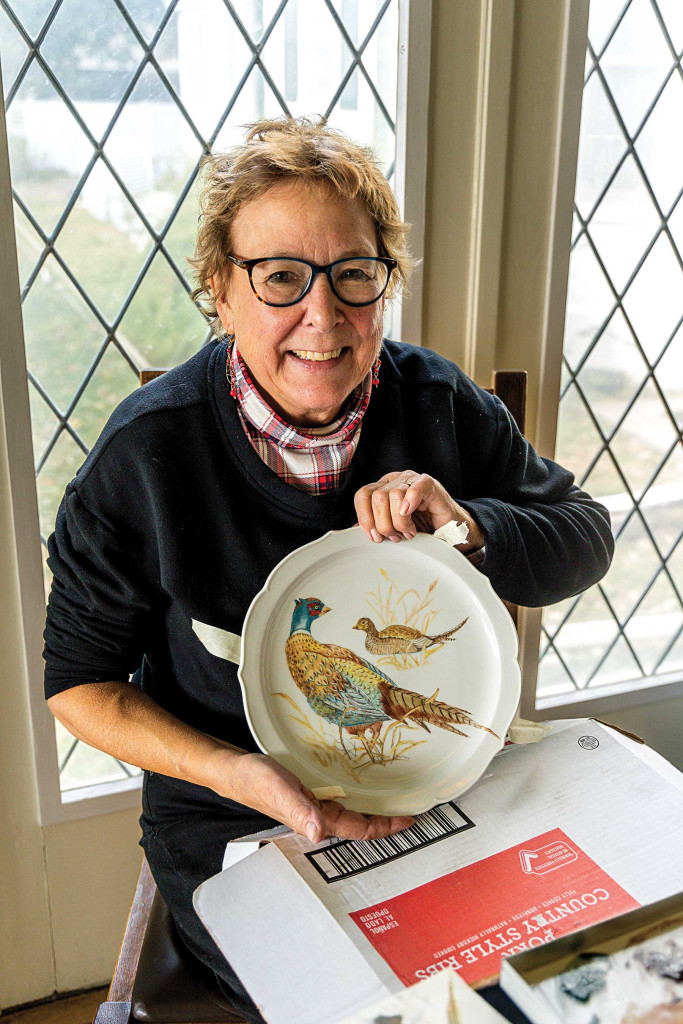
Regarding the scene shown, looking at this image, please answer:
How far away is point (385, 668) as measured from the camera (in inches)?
40.9

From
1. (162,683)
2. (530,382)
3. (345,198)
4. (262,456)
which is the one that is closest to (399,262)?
(345,198)

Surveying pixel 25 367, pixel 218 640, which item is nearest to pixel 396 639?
pixel 218 640

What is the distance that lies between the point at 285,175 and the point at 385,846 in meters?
0.82

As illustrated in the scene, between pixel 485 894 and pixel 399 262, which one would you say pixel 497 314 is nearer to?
pixel 399 262

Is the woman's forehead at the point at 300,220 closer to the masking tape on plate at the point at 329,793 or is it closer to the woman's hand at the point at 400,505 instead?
the woman's hand at the point at 400,505

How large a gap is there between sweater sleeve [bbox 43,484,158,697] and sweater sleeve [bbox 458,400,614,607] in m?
0.49

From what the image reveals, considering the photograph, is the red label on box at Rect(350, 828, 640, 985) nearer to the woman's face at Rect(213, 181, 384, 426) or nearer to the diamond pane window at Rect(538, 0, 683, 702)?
the woman's face at Rect(213, 181, 384, 426)

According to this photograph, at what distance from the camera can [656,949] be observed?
0.68m

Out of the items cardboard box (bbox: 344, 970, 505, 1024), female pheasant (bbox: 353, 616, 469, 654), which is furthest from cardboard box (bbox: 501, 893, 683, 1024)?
female pheasant (bbox: 353, 616, 469, 654)

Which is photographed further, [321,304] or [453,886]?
[321,304]

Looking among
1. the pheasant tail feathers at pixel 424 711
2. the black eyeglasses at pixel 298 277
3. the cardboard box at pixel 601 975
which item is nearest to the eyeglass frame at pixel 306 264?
the black eyeglasses at pixel 298 277

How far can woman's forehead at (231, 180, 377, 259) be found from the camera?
1.02 m

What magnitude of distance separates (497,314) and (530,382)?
16 cm

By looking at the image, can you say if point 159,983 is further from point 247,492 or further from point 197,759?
point 247,492
